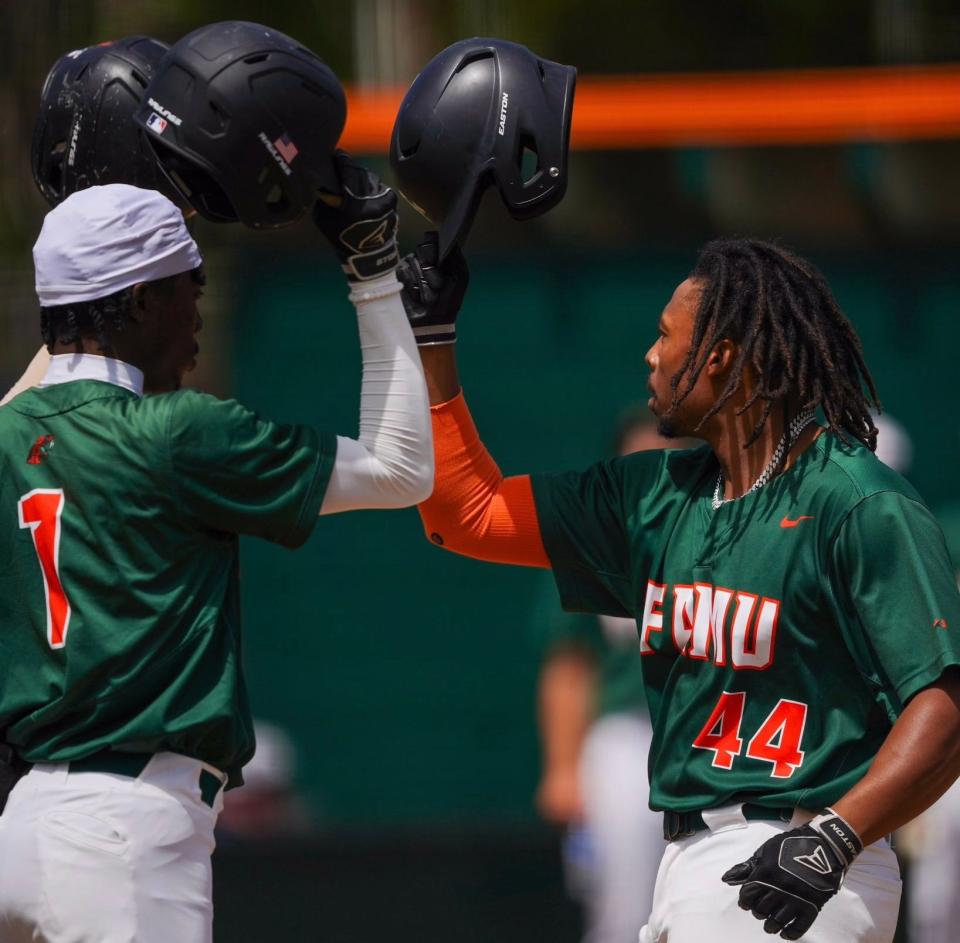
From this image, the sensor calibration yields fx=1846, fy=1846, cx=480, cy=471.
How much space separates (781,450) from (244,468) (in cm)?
107

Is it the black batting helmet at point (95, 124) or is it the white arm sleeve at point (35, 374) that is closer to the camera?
the white arm sleeve at point (35, 374)

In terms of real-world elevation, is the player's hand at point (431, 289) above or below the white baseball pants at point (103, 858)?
above

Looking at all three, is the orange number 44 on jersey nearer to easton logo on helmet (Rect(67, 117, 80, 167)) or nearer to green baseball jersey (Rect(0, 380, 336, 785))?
green baseball jersey (Rect(0, 380, 336, 785))

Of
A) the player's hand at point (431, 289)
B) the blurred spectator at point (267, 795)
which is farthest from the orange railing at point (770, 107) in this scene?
the player's hand at point (431, 289)

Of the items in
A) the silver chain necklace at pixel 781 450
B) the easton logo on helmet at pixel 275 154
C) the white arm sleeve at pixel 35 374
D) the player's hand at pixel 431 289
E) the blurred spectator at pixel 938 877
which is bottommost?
the blurred spectator at pixel 938 877

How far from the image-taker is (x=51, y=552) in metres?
3.23

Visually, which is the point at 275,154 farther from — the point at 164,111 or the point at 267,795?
the point at 267,795

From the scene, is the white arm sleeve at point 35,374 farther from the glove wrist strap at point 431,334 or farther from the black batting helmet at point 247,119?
the glove wrist strap at point 431,334

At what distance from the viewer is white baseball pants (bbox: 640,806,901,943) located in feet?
10.9

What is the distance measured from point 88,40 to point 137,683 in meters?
7.00

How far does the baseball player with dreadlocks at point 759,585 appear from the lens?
3.24m

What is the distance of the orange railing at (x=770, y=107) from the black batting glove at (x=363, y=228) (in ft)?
21.1

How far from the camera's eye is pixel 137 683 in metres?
3.18

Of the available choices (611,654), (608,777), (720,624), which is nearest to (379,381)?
(720,624)
